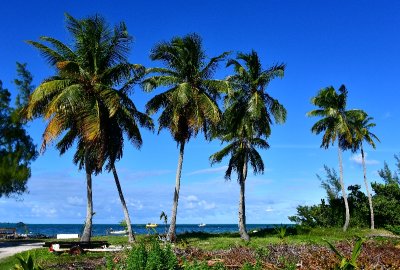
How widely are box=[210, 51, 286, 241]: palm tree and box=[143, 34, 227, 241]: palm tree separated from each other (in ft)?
6.93

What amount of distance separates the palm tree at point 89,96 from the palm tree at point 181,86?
1.68 metres

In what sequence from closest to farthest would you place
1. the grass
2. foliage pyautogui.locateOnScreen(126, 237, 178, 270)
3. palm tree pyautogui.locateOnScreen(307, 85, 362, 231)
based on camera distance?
1. foliage pyautogui.locateOnScreen(126, 237, 178, 270)
2. the grass
3. palm tree pyautogui.locateOnScreen(307, 85, 362, 231)

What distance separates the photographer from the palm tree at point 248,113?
3061 cm

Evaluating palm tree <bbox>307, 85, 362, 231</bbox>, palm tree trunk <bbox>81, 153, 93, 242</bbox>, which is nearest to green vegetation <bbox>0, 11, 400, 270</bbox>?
palm tree trunk <bbox>81, 153, 93, 242</bbox>

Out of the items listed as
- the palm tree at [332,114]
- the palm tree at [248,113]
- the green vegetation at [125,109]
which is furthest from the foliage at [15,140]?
the palm tree at [332,114]

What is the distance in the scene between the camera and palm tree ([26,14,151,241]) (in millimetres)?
25219

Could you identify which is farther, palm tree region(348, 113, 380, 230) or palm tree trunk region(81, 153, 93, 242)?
palm tree region(348, 113, 380, 230)

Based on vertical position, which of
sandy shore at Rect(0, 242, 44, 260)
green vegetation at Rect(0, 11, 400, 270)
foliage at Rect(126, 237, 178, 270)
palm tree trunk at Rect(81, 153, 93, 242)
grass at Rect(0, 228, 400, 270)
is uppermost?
green vegetation at Rect(0, 11, 400, 270)

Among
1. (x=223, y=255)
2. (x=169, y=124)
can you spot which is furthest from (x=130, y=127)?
(x=223, y=255)

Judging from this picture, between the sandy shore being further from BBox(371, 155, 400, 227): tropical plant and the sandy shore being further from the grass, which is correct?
BBox(371, 155, 400, 227): tropical plant

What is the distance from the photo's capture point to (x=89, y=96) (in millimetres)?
26562

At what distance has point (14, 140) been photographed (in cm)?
3256

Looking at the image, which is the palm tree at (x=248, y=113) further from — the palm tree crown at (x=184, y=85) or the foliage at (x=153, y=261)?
the foliage at (x=153, y=261)

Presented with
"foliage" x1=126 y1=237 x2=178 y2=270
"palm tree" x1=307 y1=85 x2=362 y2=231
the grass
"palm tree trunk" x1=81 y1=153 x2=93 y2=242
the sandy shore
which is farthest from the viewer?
"palm tree" x1=307 y1=85 x2=362 y2=231
